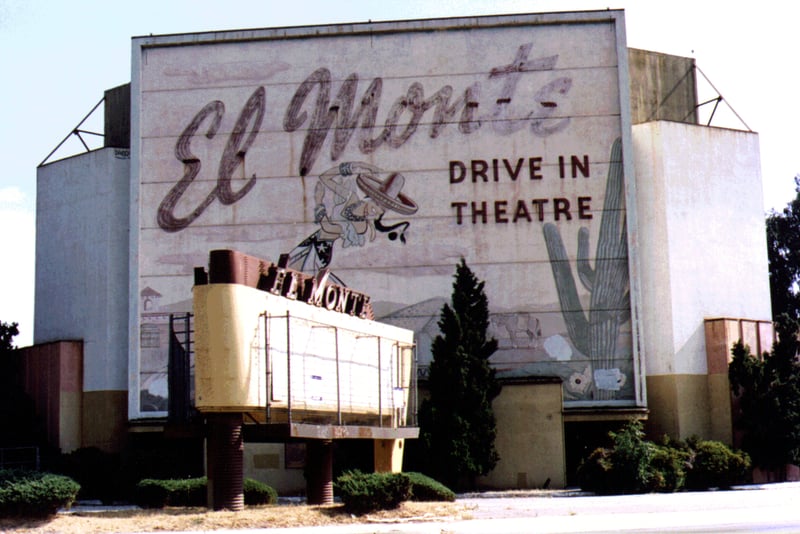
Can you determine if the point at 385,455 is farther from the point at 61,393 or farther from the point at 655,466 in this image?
the point at 61,393

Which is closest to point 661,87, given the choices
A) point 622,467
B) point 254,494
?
point 622,467

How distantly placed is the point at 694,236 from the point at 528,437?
11.8 meters

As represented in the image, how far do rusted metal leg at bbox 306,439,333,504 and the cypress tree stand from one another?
37.6ft

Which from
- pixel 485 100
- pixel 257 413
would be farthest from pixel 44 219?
pixel 257 413

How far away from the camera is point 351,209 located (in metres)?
49.5

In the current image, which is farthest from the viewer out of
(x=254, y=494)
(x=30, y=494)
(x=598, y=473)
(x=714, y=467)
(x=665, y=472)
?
(x=714, y=467)

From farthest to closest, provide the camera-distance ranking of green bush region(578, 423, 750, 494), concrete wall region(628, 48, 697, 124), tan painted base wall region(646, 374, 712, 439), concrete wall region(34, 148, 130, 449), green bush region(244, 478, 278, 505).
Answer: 1. concrete wall region(628, 48, 697, 124)
2. concrete wall region(34, 148, 130, 449)
3. tan painted base wall region(646, 374, 712, 439)
4. green bush region(578, 423, 750, 494)
5. green bush region(244, 478, 278, 505)

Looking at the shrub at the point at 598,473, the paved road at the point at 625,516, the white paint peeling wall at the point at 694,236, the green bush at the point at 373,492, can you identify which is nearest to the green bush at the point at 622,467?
the shrub at the point at 598,473

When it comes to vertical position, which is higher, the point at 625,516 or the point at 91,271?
the point at 91,271

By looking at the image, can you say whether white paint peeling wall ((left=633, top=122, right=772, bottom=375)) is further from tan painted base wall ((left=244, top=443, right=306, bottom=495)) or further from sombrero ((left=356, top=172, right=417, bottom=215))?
tan painted base wall ((left=244, top=443, right=306, bottom=495))

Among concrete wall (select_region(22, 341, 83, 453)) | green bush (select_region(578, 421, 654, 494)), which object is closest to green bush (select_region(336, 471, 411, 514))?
green bush (select_region(578, 421, 654, 494))

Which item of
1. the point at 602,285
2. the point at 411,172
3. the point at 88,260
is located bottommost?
the point at 602,285

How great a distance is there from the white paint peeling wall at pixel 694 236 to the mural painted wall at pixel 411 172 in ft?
6.04

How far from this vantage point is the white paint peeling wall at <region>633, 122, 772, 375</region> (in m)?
49.2
